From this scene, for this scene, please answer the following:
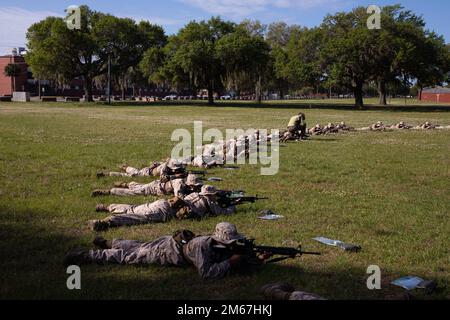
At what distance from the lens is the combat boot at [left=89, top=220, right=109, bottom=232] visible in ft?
26.3

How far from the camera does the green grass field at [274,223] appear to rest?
5891 millimetres

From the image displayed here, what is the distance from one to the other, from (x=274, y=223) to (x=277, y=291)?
3.33m

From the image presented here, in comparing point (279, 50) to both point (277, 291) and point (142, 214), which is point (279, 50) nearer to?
point (142, 214)

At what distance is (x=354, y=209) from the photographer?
985 cm

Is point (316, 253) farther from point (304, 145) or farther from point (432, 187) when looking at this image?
point (304, 145)

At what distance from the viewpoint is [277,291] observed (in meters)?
5.39

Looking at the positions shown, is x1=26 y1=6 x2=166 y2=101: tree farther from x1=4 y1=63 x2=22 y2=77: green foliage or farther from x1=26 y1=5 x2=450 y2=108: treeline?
x1=4 y1=63 x2=22 y2=77: green foliage

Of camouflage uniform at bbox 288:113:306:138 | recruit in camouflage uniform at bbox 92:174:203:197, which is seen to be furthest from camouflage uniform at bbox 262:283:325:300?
camouflage uniform at bbox 288:113:306:138

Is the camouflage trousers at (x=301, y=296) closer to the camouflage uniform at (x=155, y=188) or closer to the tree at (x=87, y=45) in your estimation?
the camouflage uniform at (x=155, y=188)

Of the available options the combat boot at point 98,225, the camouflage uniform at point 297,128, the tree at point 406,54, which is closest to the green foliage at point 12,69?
the tree at point 406,54

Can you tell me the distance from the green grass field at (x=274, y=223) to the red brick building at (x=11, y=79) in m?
101

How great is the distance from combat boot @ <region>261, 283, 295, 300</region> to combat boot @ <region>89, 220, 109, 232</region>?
3.46m
